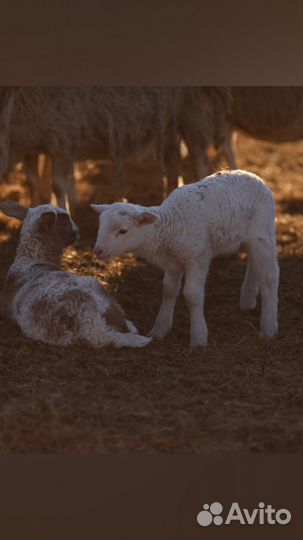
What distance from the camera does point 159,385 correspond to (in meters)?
6.58

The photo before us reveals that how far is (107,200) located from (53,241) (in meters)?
4.17

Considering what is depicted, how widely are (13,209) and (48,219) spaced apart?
314 mm

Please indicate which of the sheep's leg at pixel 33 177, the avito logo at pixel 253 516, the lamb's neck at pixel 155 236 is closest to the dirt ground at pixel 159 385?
the avito logo at pixel 253 516

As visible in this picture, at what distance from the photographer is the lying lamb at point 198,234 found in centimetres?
685

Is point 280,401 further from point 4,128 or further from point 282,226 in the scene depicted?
point 282,226

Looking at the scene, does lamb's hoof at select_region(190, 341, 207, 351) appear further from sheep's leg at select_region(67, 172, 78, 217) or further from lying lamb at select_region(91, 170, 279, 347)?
sheep's leg at select_region(67, 172, 78, 217)

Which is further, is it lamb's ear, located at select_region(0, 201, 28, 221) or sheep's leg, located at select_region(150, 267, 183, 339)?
lamb's ear, located at select_region(0, 201, 28, 221)

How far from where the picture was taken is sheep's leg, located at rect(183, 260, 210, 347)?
7129mm

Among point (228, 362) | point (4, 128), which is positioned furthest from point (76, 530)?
point (4, 128)

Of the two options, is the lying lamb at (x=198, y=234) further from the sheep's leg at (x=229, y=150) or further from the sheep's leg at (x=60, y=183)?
the sheep's leg at (x=229, y=150)

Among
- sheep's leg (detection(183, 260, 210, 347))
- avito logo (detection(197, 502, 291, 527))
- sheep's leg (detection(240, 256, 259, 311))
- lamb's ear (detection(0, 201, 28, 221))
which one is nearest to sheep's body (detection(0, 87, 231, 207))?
lamb's ear (detection(0, 201, 28, 221))

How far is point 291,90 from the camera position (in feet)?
37.8

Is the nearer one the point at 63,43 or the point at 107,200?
the point at 63,43

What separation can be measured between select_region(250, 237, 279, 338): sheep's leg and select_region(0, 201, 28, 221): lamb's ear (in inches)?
62.9
